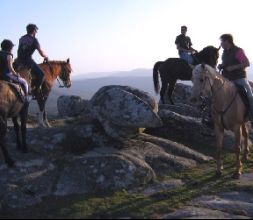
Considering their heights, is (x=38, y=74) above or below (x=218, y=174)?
above

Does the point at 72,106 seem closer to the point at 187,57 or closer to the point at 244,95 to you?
the point at 187,57

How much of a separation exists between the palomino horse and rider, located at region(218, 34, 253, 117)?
1.35 ft

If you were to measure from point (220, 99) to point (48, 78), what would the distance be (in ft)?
23.1

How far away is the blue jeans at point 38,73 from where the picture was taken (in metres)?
15.9

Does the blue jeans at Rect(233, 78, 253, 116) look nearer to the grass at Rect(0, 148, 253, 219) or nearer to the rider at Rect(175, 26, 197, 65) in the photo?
the grass at Rect(0, 148, 253, 219)

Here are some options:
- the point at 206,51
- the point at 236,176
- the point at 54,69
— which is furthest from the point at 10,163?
the point at 206,51

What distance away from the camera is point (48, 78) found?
17.5 metres

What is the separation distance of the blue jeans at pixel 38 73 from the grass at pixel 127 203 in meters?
5.85

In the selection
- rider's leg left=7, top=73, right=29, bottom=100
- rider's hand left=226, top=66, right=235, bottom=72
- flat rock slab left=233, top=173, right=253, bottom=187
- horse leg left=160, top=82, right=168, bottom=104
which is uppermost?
rider's hand left=226, top=66, right=235, bottom=72

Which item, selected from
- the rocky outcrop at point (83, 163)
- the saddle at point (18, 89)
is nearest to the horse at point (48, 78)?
the rocky outcrop at point (83, 163)

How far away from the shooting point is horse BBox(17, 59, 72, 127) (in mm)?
16766

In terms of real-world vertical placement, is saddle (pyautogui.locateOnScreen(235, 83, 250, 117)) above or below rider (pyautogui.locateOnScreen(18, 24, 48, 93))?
below

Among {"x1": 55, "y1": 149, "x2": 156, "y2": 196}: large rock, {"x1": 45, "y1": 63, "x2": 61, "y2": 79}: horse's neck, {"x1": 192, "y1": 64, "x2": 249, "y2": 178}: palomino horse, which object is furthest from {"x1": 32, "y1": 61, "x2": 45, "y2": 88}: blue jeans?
{"x1": 192, "y1": 64, "x2": 249, "y2": 178}: palomino horse

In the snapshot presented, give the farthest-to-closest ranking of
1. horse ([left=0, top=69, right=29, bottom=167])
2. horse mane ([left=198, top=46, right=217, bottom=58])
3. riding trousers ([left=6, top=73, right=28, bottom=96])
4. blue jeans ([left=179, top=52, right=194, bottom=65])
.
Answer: blue jeans ([left=179, top=52, right=194, bottom=65])
horse mane ([left=198, top=46, right=217, bottom=58])
riding trousers ([left=6, top=73, right=28, bottom=96])
horse ([left=0, top=69, right=29, bottom=167])
